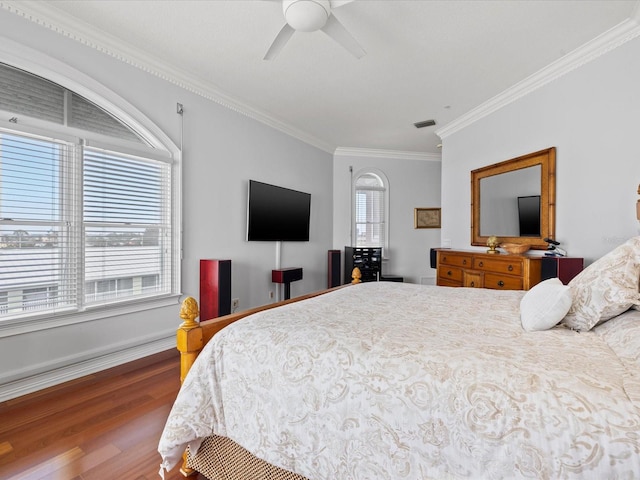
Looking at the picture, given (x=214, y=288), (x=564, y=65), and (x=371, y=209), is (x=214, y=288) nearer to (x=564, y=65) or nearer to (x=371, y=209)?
(x=371, y=209)

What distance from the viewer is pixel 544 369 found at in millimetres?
883

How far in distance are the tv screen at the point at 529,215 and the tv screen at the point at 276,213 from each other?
2853 millimetres

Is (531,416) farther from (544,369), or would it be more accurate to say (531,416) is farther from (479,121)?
(479,121)

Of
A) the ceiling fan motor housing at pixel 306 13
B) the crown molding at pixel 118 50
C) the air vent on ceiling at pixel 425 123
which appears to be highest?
the air vent on ceiling at pixel 425 123

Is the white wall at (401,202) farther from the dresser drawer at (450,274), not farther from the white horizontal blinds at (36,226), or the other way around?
the white horizontal blinds at (36,226)

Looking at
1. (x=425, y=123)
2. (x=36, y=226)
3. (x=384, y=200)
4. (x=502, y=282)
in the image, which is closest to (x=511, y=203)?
(x=502, y=282)

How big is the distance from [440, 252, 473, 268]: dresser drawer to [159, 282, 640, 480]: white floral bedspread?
214 cm

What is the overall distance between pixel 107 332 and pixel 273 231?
87.1 inches

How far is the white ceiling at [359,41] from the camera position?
2.22m

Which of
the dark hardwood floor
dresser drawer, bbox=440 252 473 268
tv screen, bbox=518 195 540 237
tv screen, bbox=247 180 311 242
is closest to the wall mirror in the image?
tv screen, bbox=518 195 540 237

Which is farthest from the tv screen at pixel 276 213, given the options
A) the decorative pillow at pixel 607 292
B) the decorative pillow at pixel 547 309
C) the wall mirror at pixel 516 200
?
the decorative pillow at pixel 607 292

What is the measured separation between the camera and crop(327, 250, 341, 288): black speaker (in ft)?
17.3

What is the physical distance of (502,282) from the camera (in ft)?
9.93

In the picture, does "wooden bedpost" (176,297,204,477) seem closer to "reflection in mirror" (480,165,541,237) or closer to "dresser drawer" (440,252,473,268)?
"dresser drawer" (440,252,473,268)
